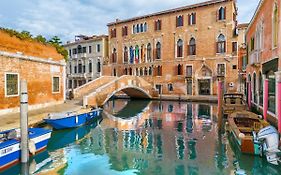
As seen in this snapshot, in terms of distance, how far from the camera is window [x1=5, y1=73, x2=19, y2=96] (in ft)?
34.0

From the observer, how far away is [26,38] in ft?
39.7

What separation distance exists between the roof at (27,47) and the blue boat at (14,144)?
502 cm

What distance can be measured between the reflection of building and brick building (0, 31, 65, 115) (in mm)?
15821

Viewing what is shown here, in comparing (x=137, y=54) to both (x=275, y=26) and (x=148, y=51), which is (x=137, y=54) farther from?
(x=275, y=26)

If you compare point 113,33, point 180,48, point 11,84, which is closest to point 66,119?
point 11,84

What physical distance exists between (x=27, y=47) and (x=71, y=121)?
179 inches

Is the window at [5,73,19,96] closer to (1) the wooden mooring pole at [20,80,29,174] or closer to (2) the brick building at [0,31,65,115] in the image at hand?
(2) the brick building at [0,31,65,115]

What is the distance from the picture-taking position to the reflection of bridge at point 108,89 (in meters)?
16.3

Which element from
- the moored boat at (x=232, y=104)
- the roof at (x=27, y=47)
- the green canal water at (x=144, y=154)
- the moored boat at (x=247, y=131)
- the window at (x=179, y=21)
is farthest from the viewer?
the window at (x=179, y=21)

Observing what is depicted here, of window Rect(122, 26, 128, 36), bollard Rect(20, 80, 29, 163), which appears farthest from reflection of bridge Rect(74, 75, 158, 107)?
bollard Rect(20, 80, 29, 163)

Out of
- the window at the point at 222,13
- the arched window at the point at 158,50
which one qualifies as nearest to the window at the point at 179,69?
the arched window at the point at 158,50

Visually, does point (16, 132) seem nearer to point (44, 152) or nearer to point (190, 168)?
point (44, 152)

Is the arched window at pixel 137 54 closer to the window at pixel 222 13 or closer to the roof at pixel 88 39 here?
the roof at pixel 88 39

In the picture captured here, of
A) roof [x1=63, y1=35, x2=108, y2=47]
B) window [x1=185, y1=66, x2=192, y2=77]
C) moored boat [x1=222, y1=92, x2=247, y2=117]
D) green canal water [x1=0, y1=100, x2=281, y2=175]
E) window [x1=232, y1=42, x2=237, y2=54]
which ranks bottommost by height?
green canal water [x1=0, y1=100, x2=281, y2=175]
